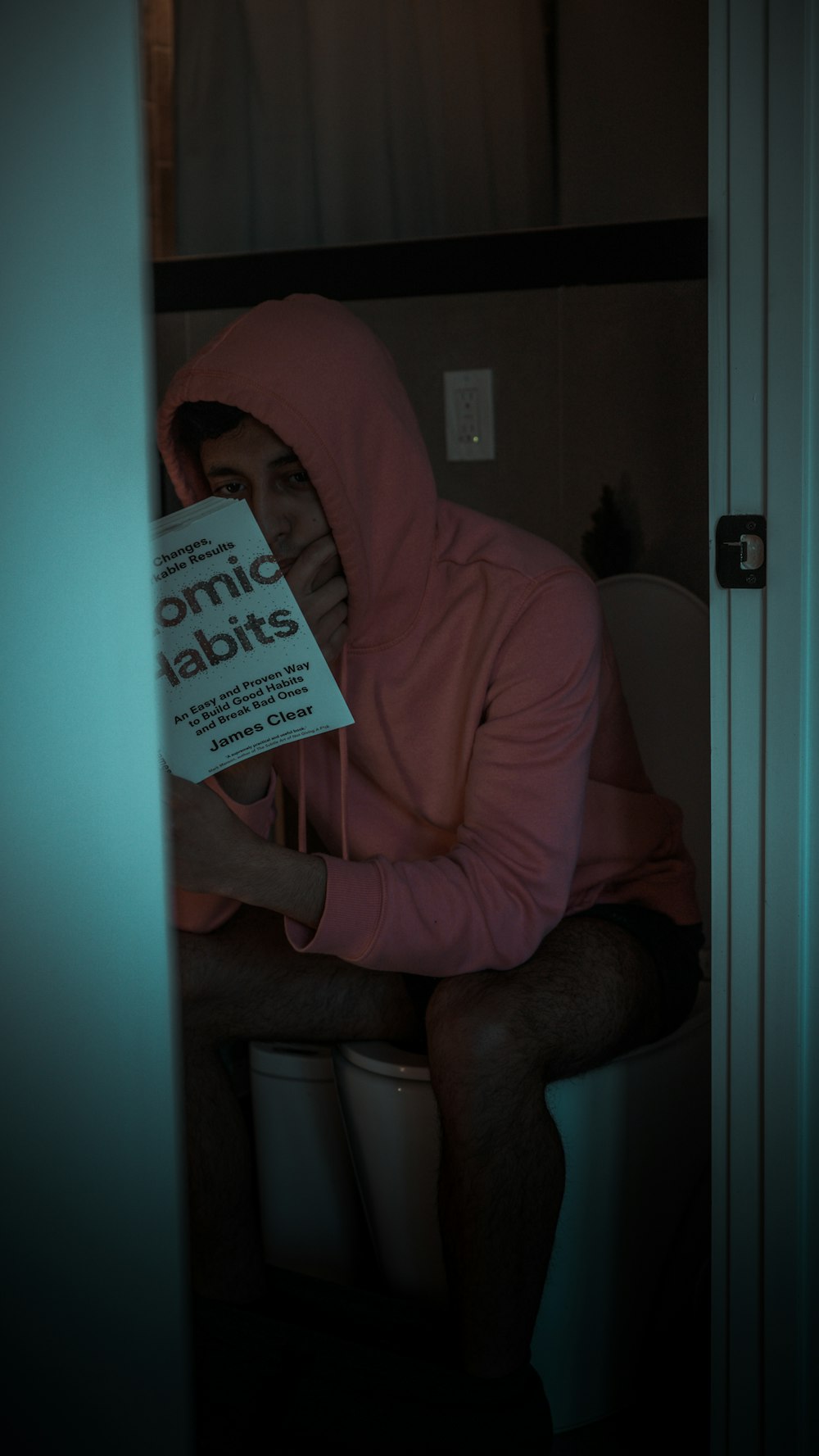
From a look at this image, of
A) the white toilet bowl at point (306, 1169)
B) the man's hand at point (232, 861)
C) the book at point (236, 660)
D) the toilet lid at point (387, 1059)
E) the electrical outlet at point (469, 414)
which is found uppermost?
the electrical outlet at point (469, 414)

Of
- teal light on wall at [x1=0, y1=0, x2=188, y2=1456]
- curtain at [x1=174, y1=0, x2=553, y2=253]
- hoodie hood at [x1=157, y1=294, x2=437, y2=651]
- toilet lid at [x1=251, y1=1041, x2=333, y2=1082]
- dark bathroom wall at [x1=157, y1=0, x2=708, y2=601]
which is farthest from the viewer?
curtain at [x1=174, y1=0, x2=553, y2=253]

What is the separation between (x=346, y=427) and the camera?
123 cm

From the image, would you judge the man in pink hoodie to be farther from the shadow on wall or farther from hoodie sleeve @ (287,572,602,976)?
the shadow on wall

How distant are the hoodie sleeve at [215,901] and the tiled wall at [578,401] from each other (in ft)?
2.22

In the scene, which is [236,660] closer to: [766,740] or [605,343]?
[766,740]

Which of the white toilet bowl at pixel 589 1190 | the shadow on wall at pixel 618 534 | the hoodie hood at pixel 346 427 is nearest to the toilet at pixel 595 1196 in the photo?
the white toilet bowl at pixel 589 1190

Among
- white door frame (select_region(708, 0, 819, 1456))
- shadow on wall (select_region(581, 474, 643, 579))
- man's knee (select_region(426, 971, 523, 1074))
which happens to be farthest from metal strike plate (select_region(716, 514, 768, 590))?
shadow on wall (select_region(581, 474, 643, 579))

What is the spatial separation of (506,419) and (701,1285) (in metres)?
1.20

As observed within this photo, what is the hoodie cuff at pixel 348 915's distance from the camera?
1.15m

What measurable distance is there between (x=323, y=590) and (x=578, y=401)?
0.70 metres

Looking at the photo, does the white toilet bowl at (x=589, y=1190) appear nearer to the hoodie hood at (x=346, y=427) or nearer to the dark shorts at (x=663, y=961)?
the dark shorts at (x=663, y=961)

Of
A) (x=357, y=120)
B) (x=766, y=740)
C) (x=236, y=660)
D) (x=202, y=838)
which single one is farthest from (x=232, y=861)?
(x=357, y=120)

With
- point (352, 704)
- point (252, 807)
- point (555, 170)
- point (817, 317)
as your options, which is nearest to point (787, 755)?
point (817, 317)

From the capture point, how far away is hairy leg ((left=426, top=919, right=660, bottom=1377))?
1.08 meters
